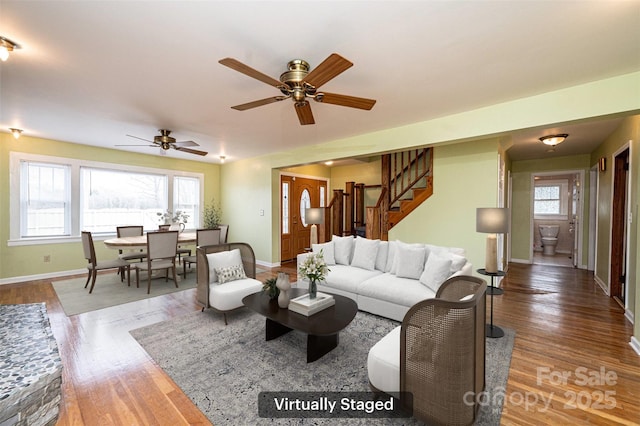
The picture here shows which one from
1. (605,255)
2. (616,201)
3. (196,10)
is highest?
(196,10)

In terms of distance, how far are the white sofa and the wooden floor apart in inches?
39.0

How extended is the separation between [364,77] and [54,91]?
3.42m

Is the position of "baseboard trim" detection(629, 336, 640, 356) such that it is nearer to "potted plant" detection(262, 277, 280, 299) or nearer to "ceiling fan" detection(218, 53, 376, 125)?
"ceiling fan" detection(218, 53, 376, 125)

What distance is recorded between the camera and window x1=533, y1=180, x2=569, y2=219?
8.27 metres

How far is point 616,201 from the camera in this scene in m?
4.20

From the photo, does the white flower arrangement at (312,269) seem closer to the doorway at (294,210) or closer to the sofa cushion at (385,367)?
the sofa cushion at (385,367)

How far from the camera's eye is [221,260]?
11.8 feet

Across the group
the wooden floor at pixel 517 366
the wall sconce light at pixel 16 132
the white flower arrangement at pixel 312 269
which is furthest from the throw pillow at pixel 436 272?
the wall sconce light at pixel 16 132

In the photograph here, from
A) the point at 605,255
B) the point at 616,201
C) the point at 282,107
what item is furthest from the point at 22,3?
the point at 605,255

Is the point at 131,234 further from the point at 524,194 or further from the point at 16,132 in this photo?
the point at 524,194

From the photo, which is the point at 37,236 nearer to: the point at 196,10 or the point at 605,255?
the point at 196,10

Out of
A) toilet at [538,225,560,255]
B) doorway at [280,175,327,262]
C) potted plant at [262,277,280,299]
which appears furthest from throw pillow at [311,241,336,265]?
toilet at [538,225,560,255]

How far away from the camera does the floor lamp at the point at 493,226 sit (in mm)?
3023

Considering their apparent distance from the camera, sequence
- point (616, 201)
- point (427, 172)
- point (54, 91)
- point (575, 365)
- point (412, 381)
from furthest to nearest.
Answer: point (427, 172), point (616, 201), point (54, 91), point (575, 365), point (412, 381)
